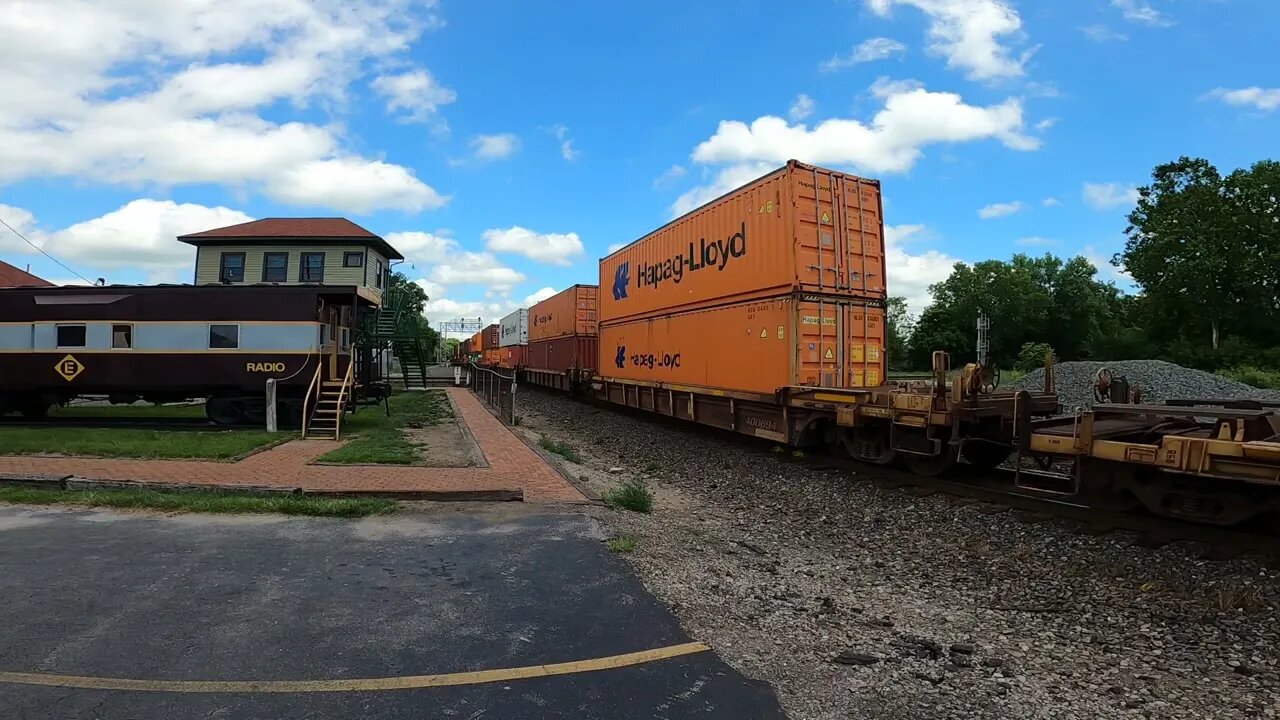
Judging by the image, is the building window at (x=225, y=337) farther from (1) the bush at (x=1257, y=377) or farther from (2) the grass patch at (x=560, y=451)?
(1) the bush at (x=1257, y=377)

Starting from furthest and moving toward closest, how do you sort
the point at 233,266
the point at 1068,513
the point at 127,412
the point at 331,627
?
the point at 233,266 < the point at 127,412 < the point at 1068,513 < the point at 331,627

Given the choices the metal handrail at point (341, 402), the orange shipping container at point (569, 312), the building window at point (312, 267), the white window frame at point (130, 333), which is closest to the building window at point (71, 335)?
the white window frame at point (130, 333)

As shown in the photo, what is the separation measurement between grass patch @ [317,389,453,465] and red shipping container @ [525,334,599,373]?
167 inches

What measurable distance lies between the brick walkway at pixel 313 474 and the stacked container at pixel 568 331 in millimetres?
12234

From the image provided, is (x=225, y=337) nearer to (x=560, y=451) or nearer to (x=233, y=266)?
(x=560, y=451)

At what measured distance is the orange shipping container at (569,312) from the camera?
2328 cm

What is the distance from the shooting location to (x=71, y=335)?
13.6 metres

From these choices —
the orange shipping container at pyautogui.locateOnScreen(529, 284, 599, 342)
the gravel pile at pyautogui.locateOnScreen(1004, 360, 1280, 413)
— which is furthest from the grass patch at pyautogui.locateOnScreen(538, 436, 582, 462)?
the gravel pile at pyautogui.locateOnScreen(1004, 360, 1280, 413)

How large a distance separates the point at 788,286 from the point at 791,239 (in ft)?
2.22

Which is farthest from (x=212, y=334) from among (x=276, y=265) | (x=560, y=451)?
(x=276, y=265)

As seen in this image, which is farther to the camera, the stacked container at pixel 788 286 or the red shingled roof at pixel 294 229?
the red shingled roof at pixel 294 229

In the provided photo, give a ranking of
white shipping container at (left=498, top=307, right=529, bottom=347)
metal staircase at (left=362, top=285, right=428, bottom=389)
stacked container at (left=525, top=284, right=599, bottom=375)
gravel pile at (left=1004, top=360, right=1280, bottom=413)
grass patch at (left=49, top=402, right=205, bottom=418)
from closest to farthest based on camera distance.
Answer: grass patch at (left=49, top=402, right=205, bottom=418) < metal staircase at (left=362, top=285, right=428, bottom=389) < gravel pile at (left=1004, top=360, right=1280, bottom=413) < stacked container at (left=525, top=284, right=599, bottom=375) < white shipping container at (left=498, top=307, right=529, bottom=347)

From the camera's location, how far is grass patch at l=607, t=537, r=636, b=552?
19.2 feet

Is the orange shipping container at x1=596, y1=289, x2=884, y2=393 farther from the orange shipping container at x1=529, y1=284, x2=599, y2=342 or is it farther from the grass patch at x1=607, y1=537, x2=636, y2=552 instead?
the orange shipping container at x1=529, y1=284, x2=599, y2=342
